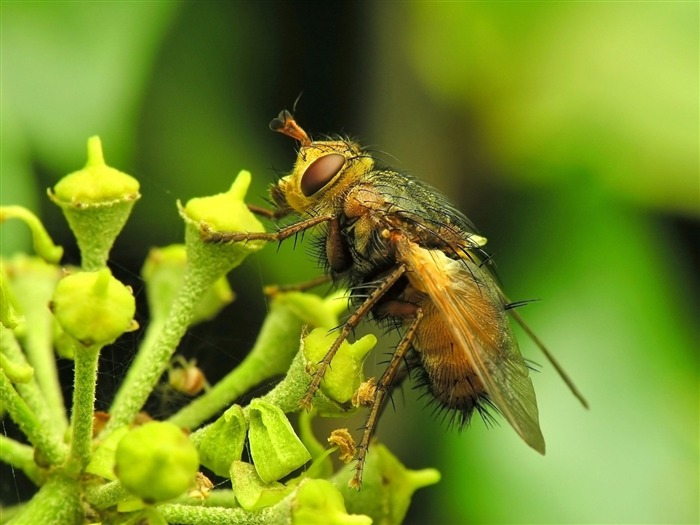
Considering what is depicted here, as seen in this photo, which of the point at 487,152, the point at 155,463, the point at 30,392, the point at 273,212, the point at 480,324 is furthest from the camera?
the point at 487,152

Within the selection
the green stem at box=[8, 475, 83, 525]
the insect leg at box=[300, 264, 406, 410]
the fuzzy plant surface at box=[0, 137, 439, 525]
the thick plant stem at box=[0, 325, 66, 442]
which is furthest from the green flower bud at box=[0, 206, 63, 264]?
the insect leg at box=[300, 264, 406, 410]

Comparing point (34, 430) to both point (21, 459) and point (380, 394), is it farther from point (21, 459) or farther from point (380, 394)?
point (380, 394)

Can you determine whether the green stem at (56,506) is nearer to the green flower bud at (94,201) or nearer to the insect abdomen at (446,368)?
the green flower bud at (94,201)

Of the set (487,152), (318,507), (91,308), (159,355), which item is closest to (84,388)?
(91,308)

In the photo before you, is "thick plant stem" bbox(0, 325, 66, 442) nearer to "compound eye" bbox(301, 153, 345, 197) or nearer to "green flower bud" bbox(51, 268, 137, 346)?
"green flower bud" bbox(51, 268, 137, 346)

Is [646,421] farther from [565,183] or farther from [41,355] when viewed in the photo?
[41,355]

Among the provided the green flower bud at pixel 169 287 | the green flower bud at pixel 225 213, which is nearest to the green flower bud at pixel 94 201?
the green flower bud at pixel 225 213
